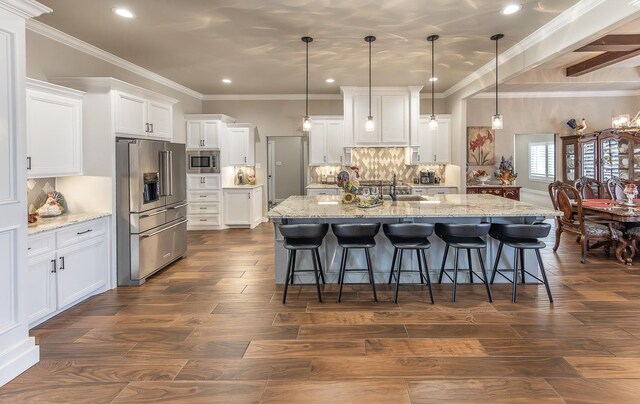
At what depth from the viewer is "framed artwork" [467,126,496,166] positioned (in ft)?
27.6

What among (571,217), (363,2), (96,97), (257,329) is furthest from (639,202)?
(96,97)

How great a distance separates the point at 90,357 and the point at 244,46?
12.4 ft

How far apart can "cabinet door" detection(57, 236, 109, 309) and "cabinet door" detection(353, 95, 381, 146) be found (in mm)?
4751

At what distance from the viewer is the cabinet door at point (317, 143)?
809 cm

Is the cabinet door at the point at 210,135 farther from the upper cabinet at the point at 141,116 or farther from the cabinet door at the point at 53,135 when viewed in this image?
the cabinet door at the point at 53,135

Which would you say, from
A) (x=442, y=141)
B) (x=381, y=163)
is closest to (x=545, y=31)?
(x=442, y=141)

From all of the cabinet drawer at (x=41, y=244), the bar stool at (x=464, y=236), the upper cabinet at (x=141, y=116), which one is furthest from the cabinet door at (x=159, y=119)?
the bar stool at (x=464, y=236)

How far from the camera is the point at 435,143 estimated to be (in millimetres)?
8125

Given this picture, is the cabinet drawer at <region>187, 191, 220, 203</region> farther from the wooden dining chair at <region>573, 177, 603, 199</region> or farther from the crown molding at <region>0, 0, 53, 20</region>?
the wooden dining chair at <region>573, 177, 603, 199</region>

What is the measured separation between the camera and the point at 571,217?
5.64 m

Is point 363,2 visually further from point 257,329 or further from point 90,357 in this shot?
point 90,357

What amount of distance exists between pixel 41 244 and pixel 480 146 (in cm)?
761

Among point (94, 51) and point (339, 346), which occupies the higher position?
point (94, 51)

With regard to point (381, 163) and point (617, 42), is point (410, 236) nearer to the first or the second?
point (617, 42)
